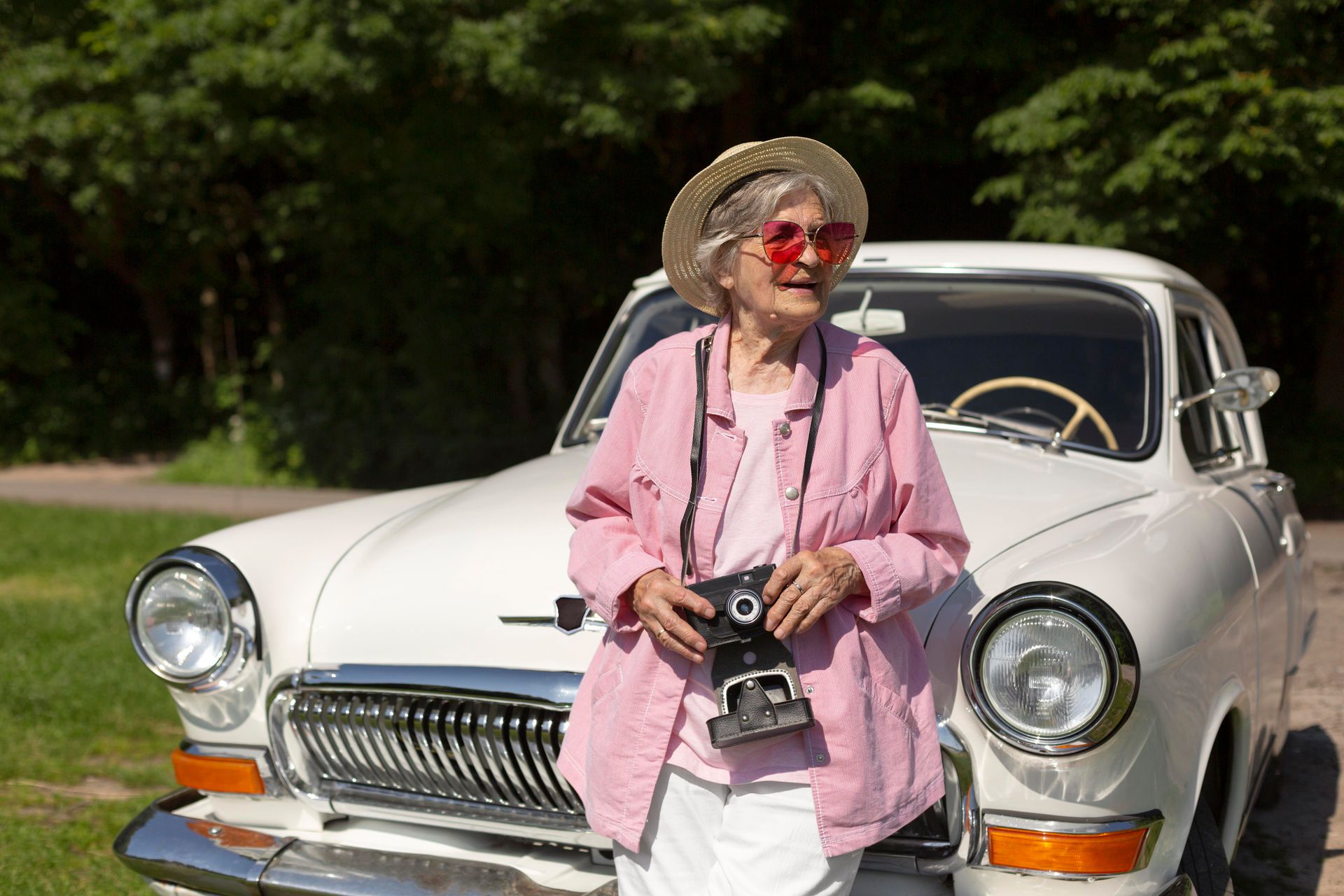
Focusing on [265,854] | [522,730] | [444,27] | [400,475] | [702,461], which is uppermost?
[444,27]

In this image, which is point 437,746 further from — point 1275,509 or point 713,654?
Answer: point 1275,509

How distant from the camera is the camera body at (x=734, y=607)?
6.19 ft

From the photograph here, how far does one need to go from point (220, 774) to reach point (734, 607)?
1.55m

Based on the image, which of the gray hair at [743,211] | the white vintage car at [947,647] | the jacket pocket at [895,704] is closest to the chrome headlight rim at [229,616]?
the white vintage car at [947,647]

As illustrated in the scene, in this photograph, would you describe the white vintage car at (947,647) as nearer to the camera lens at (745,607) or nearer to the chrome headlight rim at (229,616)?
the chrome headlight rim at (229,616)

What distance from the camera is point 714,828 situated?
2.03 metres

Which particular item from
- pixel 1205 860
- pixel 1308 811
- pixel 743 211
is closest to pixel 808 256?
pixel 743 211

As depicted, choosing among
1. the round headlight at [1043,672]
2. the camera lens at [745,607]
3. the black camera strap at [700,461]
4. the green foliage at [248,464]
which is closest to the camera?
the camera lens at [745,607]

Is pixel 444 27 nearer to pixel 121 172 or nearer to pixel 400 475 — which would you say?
pixel 121 172

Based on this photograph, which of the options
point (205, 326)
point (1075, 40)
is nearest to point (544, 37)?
point (1075, 40)

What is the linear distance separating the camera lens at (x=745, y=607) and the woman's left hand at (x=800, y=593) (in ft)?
0.07

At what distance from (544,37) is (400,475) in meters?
6.72

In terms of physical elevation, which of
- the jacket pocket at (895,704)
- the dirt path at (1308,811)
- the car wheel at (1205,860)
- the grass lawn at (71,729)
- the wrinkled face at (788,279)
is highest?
the wrinkled face at (788,279)

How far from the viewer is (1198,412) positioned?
152 inches
